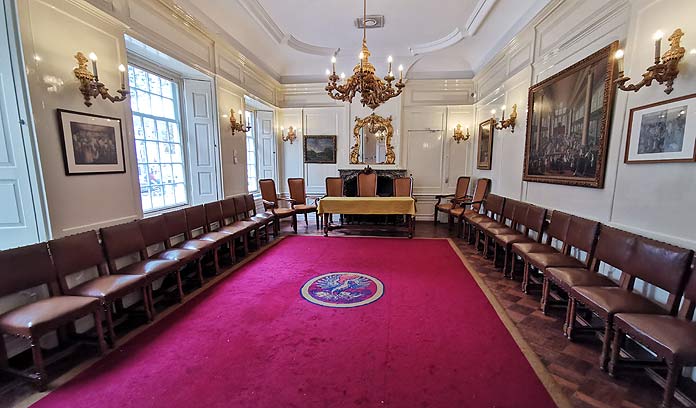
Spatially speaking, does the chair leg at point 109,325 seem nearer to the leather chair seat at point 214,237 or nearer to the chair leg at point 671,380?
the leather chair seat at point 214,237

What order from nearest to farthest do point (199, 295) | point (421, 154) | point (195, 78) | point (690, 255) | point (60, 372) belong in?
point (690, 255) → point (60, 372) → point (199, 295) → point (195, 78) → point (421, 154)

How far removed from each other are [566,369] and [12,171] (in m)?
4.47

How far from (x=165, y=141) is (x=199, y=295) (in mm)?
2526

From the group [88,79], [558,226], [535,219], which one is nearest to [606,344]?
[558,226]

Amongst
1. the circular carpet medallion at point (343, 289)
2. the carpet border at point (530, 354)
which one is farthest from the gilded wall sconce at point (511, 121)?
the circular carpet medallion at point (343, 289)

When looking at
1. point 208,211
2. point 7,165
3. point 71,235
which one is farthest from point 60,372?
point 208,211

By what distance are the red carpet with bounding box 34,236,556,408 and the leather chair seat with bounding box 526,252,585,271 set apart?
64cm

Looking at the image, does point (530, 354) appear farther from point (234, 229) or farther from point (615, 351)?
point (234, 229)

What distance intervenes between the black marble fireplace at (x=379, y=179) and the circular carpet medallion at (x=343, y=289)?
3744mm

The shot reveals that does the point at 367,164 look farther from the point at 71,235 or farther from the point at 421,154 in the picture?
the point at 71,235


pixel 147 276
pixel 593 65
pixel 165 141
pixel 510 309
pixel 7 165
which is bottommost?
pixel 510 309

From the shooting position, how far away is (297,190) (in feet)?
22.7

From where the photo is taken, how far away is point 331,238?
559cm

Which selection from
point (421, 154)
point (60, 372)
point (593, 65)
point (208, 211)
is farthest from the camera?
point (421, 154)
